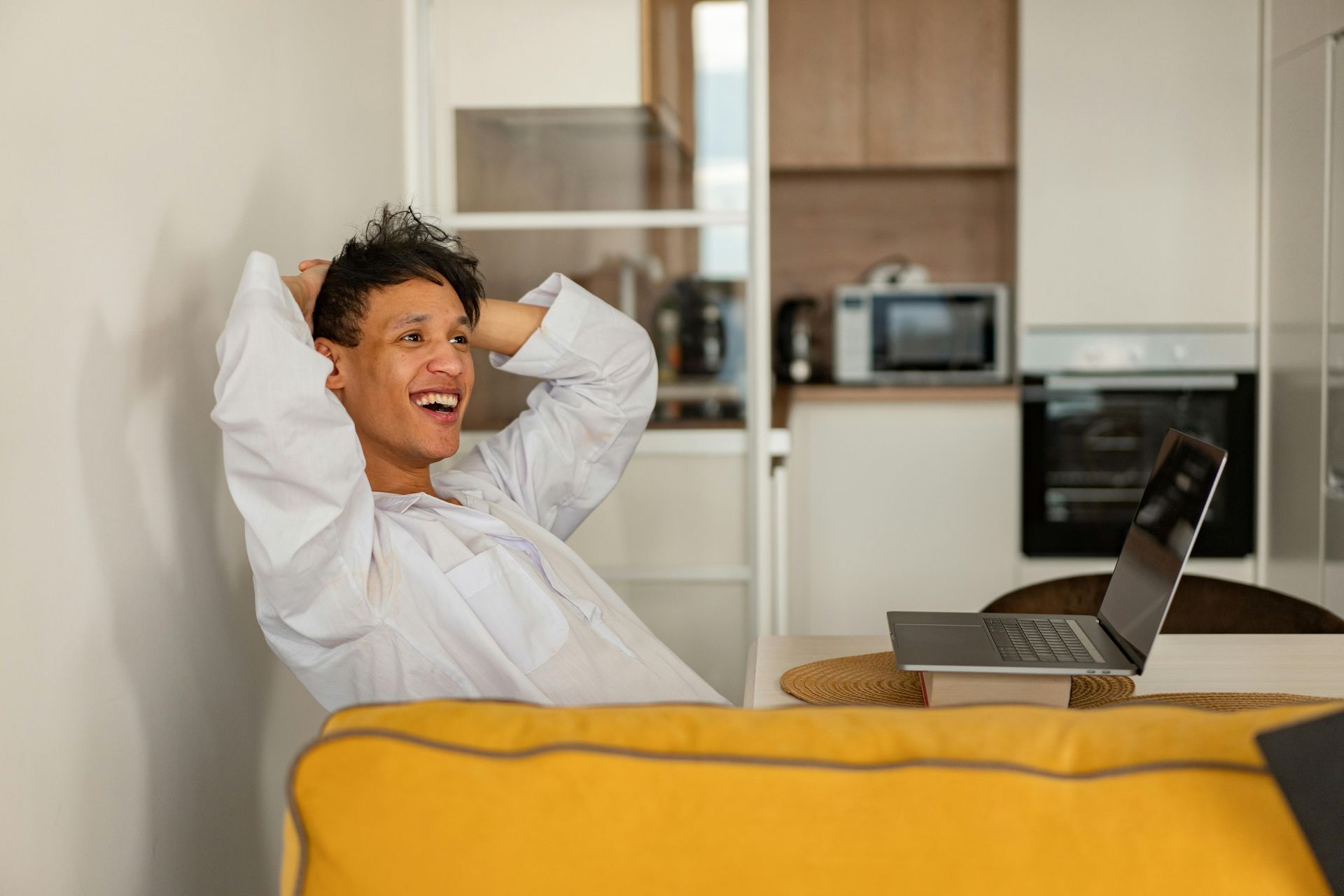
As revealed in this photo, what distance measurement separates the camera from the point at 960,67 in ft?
12.1

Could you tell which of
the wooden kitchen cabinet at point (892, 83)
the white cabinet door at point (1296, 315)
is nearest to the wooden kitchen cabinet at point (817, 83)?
the wooden kitchen cabinet at point (892, 83)

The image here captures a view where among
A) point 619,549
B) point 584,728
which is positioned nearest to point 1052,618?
point 584,728

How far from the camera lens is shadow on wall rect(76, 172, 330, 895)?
3.86 feet

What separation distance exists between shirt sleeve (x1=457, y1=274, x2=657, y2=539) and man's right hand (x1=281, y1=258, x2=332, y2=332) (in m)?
0.31

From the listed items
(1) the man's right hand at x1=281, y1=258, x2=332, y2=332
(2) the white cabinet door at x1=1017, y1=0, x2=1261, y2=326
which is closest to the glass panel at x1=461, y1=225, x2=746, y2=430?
(1) the man's right hand at x1=281, y1=258, x2=332, y2=332

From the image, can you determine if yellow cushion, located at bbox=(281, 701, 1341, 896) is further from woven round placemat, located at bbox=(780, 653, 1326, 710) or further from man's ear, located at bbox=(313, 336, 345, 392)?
man's ear, located at bbox=(313, 336, 345, 392)

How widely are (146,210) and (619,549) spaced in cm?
139

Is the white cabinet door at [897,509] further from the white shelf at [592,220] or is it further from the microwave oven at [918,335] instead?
the white shelf at [592,220]

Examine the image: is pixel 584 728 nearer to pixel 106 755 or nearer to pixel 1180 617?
pixel 106 755

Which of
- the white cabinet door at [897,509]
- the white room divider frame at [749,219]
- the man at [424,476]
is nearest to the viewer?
the man at [424,476]

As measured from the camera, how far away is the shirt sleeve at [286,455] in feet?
3.65

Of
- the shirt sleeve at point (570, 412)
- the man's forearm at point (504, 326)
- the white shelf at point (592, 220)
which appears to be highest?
the white shelf at point (592, 220)

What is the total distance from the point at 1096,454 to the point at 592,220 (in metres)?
1.89

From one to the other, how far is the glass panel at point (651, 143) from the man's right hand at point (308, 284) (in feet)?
3.23
